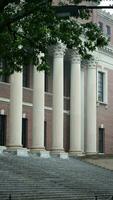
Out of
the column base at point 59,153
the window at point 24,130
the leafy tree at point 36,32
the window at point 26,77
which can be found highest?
the window at point 26,77

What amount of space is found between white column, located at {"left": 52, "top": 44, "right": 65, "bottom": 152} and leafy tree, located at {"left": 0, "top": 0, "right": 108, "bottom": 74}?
930 inches

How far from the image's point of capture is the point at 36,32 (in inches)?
727

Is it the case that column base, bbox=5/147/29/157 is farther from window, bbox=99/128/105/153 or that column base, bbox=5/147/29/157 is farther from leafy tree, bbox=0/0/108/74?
leafy tree, bbox=0/0/108/74

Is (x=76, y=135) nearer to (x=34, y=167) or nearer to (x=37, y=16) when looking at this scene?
(x=34, y=167)

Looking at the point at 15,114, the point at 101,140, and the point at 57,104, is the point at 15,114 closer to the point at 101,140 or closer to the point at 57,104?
the point at 57,104

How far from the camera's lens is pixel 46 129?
48.0 meters

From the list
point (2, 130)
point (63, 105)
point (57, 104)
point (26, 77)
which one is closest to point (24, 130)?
→ point (2, 130)

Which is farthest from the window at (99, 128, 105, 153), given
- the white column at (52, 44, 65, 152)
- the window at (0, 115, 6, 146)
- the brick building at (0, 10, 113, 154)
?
the window at (0, 115, 6, 146)

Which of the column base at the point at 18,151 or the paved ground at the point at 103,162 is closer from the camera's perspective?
the column base at the point at 18,151

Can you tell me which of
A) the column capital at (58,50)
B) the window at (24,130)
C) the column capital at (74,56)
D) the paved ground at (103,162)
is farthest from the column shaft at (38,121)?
the column capital at (74,56)

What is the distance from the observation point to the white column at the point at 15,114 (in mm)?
38906

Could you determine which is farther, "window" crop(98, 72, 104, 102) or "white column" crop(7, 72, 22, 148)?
"window" crop(98, 72, 104, 102)

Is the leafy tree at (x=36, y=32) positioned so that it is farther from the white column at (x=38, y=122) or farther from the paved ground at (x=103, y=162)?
the paved ground at (x=103, y=162)

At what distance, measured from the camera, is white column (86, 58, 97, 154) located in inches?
1941
